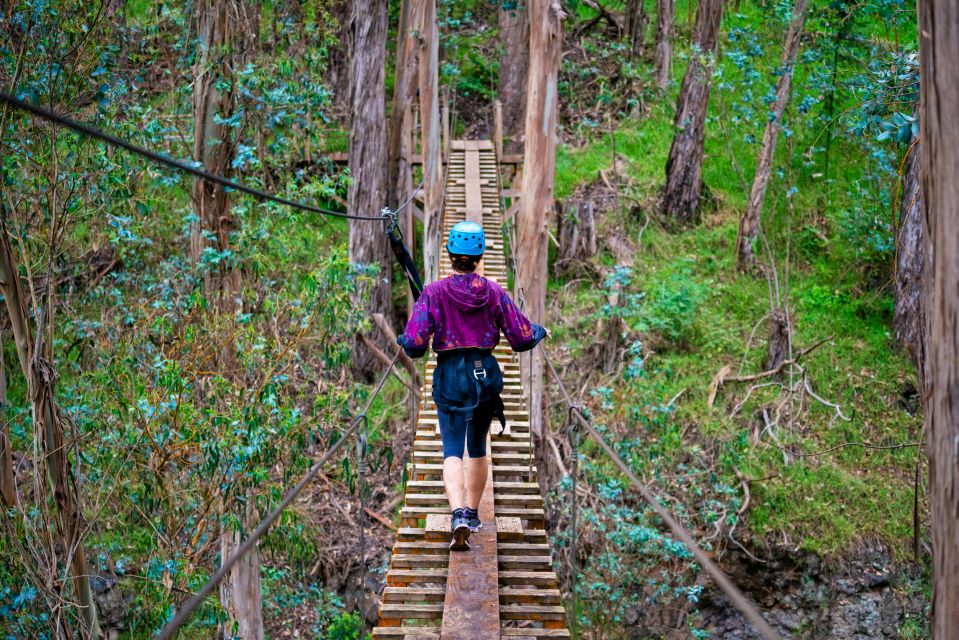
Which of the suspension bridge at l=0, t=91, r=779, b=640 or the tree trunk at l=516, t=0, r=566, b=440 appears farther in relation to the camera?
the tree trunk at l=516, t=0, r=566, b=440

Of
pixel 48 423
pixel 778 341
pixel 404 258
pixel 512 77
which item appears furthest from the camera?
pixel 512 77

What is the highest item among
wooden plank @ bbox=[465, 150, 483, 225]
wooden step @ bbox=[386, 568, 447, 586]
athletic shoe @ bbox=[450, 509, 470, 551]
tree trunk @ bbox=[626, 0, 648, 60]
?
tree trunk @ bbox=[626, 0, 648, 60]

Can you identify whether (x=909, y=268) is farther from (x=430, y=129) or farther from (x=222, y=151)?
(x=222, y=151)

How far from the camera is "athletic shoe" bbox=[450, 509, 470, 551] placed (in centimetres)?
318

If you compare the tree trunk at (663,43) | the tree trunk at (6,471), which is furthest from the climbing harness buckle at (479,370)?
the tree trunk at (663,43)

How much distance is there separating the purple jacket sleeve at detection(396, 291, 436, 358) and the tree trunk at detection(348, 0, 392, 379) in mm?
6854

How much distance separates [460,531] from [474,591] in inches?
11.4

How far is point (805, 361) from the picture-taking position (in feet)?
30.2

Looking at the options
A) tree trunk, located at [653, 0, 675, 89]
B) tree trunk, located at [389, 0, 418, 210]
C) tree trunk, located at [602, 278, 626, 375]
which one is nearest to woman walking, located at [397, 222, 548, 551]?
tree trunk, located at [602, 278, 626, 375]

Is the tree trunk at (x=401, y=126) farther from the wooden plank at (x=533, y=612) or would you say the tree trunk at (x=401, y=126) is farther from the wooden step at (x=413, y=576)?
the wooden plank at (x=533, y=612)

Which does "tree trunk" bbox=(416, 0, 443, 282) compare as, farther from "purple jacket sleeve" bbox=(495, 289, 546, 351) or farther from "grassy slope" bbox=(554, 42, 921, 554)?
"purple jacket sleeve" bbox=(495, 289, 546, 351)

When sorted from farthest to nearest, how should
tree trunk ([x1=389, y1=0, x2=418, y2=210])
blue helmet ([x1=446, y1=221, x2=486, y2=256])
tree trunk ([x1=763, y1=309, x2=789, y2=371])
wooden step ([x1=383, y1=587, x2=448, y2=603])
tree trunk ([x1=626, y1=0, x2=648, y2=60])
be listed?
1. tree trunk ([x1=626, y1=0, x2=648, y2=60])
2. tree trunk ([x1=389, y1=0, x2=418, y2=210])
3. tree trunk ([x1=763, y1=309, x2=789, y2=371])
4. blue helmet ([x1=446, y1=221, x2=486, y2=256])
5. wooden step ([x1=383, y1=587, x2=448, y2=603])

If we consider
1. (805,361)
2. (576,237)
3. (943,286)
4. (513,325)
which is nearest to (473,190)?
(576,237)

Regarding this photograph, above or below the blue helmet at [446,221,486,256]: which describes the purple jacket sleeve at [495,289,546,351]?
below
